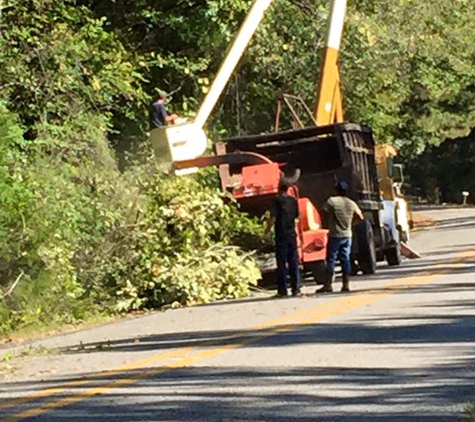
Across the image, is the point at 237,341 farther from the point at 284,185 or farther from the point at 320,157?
the point at 320,157

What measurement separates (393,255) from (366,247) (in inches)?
132

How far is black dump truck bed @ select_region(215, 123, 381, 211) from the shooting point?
2300cm

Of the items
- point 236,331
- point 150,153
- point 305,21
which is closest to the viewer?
point 236,331

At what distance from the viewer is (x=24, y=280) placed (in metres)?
20.1

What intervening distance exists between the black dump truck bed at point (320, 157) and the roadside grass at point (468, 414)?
45.4ft

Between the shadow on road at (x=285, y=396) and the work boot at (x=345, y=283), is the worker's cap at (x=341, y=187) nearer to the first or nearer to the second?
the work boot at (x=345, y=283)

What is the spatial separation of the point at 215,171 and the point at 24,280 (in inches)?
224

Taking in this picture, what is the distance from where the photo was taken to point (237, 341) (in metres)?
14.3

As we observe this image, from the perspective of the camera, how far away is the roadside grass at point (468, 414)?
8.80 meters

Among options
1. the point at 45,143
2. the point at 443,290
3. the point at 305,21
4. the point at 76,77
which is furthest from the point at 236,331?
the point at 305,21

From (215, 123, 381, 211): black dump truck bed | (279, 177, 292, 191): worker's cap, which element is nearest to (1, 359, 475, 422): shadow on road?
(279, 177, 292, 191): worker's cap

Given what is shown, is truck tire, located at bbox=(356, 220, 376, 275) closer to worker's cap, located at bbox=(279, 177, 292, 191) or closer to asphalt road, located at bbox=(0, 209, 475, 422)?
worker's cap, located at bbox=(279, 177, 292, 191)

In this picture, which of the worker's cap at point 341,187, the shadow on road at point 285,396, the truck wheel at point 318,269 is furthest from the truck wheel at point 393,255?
the shadow on road at point 285,396

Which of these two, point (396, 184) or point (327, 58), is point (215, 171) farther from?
point (396, 184)
